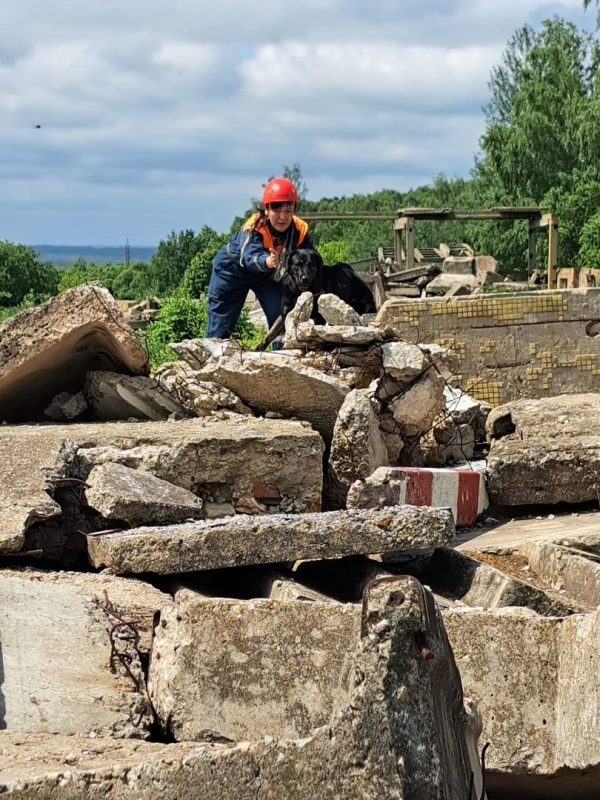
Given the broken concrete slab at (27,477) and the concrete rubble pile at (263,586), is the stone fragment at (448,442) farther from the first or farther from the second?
the broken concrete slab at (27,477)

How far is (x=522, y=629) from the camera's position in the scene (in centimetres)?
355

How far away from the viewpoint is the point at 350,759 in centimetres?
267

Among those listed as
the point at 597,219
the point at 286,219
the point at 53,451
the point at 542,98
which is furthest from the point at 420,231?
the point at 53,451

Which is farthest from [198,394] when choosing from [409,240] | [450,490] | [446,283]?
[446,283]

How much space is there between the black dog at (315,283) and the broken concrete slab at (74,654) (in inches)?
144

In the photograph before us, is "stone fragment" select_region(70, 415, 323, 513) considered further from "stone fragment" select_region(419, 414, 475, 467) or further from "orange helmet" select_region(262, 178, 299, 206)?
"orange helmet" select_region(262, 178, 299, 206)

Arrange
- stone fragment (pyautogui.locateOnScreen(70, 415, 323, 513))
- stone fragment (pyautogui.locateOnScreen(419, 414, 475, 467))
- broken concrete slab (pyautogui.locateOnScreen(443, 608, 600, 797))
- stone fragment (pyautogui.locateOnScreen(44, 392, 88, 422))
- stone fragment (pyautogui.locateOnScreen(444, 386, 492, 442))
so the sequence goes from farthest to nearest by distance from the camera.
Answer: stone fragment (pyautogui.locateOnScreen(444, 386, 492, 442)) → stone fragment (pyautogui.locateOnScreen(419, 414, 475, 467)) → stone fragment (pyautogui.locateOnScreen(44, 392, 88, 422)) → stone fragment (pyautogui.locateOnScreen(70, 415, 323, 513)) → broken concrete slab (pyautogui.locateOnScreen(443, 608, 600, 797))

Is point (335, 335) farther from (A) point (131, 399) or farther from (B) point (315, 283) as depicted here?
(B) point (315, 283)

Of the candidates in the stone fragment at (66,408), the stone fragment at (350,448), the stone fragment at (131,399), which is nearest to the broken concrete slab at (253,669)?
the stone fragment at (350,448)

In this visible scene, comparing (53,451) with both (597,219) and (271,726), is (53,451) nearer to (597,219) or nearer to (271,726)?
(271,726)

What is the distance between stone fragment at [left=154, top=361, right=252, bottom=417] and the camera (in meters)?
6.27

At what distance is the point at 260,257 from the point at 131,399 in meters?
2.14

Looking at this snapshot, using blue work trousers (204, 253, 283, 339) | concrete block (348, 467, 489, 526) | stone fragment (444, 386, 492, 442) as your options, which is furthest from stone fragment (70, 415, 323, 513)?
blue work trousers (204, 253, 283, 339)

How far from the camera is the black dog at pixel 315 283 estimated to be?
305 inches
